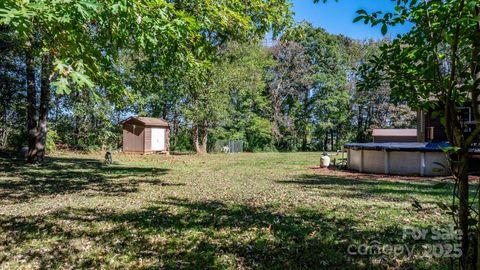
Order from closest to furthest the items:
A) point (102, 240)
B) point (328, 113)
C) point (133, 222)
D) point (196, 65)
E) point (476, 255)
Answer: point (476, 255) → point (102, 240) → point (133, 222) → point (196, 65) → point (328, 113)

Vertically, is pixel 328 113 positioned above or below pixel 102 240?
above

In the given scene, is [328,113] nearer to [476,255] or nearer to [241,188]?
[241,188]

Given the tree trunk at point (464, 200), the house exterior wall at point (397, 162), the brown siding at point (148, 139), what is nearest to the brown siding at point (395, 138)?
the house exterior wall at point (397, 162)

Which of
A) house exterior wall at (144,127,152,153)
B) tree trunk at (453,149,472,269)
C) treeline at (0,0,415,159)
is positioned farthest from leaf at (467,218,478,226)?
house exterior wall at (144,127,152,153)

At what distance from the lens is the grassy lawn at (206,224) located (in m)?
4.11

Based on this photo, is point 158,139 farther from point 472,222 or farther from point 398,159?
point 472,222

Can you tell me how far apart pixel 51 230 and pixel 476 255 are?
5.75 meters

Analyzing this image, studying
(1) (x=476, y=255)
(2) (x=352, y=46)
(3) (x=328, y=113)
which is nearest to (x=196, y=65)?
(1) (x=476, y=255)

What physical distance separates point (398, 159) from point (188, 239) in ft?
39.9

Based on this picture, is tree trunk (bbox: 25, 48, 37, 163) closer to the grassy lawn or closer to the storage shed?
the grassy lawn

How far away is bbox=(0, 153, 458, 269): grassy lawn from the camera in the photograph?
4.11m

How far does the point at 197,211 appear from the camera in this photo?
6.68 metres

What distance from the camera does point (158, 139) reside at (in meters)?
28.8

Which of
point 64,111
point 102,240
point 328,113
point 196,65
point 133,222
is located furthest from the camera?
point 328,113
